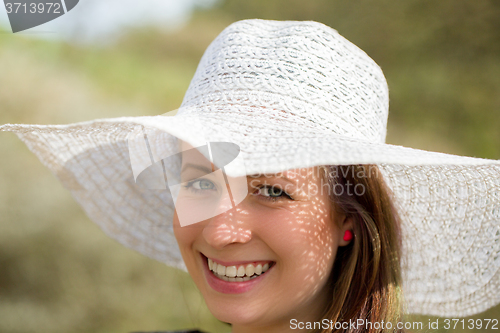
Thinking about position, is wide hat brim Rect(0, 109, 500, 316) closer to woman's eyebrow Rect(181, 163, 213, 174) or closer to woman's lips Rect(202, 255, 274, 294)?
woman's eyebrow Rect(181, 163, 213, 174)

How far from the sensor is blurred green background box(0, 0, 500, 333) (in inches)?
68.4

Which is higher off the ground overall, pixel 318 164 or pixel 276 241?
pixel 318 164

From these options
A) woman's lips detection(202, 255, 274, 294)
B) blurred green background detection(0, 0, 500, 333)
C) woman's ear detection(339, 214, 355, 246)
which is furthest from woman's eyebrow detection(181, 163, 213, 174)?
blurred green background detection(0, 0, 500, 333)

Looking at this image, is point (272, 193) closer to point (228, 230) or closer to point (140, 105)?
point (228, 230)

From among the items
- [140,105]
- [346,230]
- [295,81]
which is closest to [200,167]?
[295,81]

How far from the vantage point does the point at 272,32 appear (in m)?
0.92

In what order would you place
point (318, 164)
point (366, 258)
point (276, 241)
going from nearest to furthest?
point (318, 164)
point (276, 241)
point (366, 258)

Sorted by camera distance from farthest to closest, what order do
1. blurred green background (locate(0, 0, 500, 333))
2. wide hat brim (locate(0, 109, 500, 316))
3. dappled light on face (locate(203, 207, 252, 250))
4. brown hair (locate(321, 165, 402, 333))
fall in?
1. blurred green background (locate(0, 0, 500, 333))
2. brown hair (locate(321, 165, 402, 333))
3. dappled light on face (locate(203, 207, 252, 250))
4. wide hat brim (locate(0, 109, 500, 316))

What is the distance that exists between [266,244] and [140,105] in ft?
6.68

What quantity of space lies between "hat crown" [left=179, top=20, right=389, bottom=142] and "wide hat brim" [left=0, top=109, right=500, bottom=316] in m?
0.06

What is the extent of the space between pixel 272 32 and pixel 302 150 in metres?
0.43

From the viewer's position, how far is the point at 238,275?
33.2 inches

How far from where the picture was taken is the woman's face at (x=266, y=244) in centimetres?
79

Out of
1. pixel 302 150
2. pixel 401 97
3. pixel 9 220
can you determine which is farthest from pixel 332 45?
pixel 9 220
